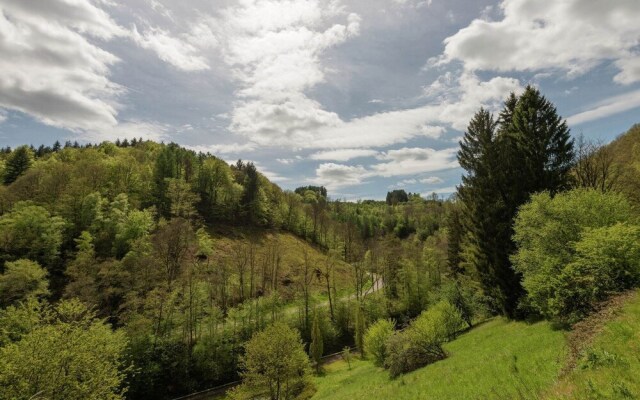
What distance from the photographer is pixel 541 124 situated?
30.3m

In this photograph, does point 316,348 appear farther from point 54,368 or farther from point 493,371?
point 493,371

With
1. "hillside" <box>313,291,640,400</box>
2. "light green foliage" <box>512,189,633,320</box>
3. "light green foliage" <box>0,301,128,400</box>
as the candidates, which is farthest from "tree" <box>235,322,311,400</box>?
"light green foliage" <box>512,189,633,320</box>

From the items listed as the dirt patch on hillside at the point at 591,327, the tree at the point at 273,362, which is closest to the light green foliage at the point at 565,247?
the dirt patch on hillside at the point at 591,327

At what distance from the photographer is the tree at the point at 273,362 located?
97.6ft

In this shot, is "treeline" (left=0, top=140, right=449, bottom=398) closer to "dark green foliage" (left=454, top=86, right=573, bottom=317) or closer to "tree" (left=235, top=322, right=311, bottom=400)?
"tree" (left=235, top=322, right=311, bottom=400)

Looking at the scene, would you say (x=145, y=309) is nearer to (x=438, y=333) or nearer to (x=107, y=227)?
(x=107, y=227)

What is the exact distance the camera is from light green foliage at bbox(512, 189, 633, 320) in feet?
60.8

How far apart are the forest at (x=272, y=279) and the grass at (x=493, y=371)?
7.40 ft

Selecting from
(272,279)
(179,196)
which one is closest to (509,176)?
(272,279)

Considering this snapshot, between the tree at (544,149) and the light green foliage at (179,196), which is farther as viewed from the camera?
the light green foliage at (179,196)

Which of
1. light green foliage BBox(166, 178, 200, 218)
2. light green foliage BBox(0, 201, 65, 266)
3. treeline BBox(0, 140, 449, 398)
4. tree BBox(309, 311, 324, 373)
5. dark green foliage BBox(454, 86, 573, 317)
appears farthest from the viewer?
light green foliage BBox(166, 178, 200, 218)

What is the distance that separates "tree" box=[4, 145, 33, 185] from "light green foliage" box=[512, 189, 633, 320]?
117 meters

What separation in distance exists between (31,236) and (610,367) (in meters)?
74.3

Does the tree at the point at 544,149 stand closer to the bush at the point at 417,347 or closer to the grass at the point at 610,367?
the bush at the point at 417,347
